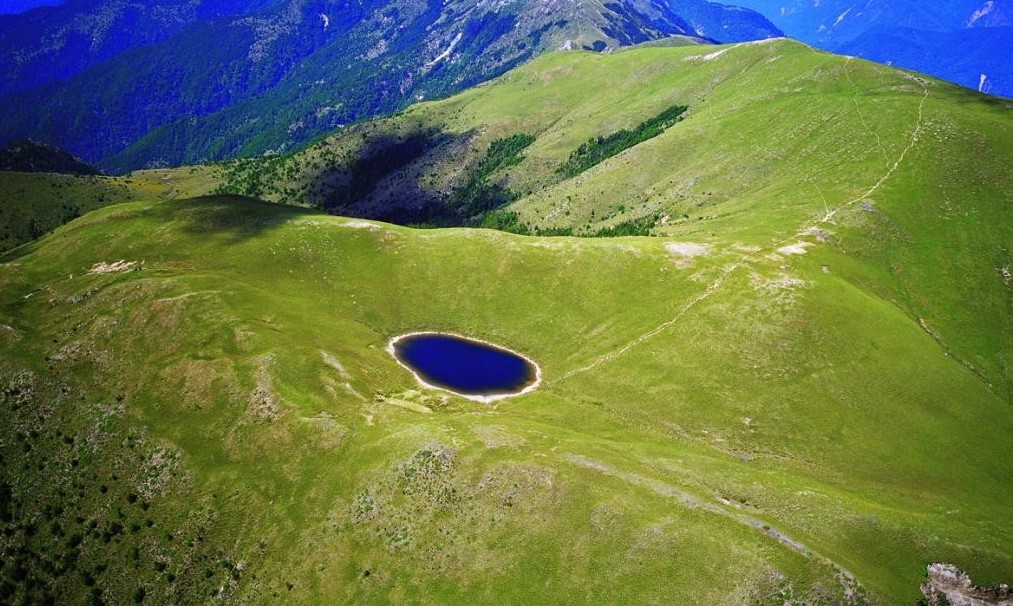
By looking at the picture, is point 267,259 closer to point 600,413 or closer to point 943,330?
point 600,413

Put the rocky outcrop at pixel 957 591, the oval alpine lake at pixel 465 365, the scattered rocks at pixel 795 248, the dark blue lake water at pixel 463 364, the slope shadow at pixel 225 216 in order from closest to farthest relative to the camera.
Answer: the rocky outcrop at pixel 957 591
the oval alpine lake at pixel 465 365
the dark blue lake water at pixel 463 364
the scattered rocks at pixel 795 248
the slope shadow at pixel 225 216

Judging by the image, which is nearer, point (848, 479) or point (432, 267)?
point (848, 479)

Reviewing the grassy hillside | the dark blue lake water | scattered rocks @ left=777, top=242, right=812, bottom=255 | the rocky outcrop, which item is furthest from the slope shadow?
the rocky outcrop

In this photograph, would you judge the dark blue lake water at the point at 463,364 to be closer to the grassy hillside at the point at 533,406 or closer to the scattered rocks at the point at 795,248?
the grassy hillside at the point at 533,406

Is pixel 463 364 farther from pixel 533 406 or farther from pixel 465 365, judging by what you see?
pixel 533 406

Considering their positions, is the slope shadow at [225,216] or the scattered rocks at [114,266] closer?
the scattered rocks at [114,266]

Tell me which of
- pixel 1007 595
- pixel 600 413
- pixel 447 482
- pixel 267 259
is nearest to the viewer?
pixel 1007 595

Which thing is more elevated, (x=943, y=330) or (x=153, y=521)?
(x=153, y=521)

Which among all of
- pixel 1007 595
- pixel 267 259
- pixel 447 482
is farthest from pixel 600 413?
pixel 267 259

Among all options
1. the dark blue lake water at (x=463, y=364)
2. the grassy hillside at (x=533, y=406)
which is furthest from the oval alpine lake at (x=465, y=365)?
the grassy hillside at (x=533, y=406)
